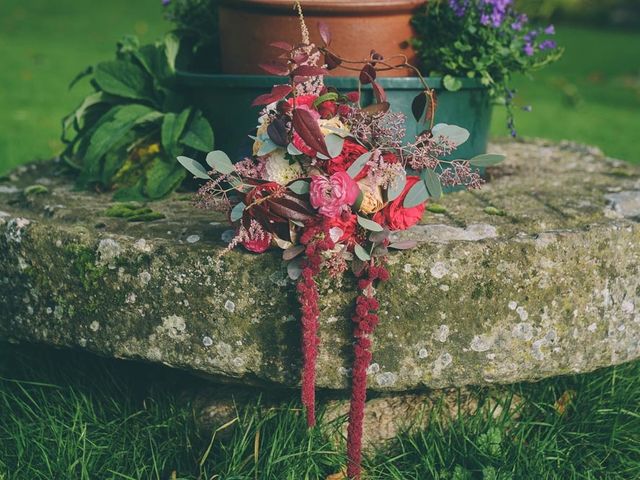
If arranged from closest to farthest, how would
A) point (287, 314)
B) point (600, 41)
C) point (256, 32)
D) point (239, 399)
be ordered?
point (287, 314) → point (239, 399) → point (256, 32) → point (600, 41)

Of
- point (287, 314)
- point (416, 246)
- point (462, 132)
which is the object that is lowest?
point (287, 314)

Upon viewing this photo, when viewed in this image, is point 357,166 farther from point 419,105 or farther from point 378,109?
point 419,105

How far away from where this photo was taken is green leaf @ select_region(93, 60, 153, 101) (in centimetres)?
332

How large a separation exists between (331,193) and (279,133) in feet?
0.78

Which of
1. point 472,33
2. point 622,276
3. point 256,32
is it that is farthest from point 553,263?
point 256,32

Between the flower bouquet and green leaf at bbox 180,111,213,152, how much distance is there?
Result: 2.01ft

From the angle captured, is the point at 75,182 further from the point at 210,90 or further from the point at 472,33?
the point at 472,33

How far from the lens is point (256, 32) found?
2.95 meters

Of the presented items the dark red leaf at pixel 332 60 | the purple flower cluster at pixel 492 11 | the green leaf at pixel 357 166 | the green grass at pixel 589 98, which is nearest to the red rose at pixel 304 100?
the dark red leaf at pixel 332 60

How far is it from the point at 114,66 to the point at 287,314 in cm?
157

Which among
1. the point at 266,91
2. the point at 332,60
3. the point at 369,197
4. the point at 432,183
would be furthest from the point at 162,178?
the point at 432,183

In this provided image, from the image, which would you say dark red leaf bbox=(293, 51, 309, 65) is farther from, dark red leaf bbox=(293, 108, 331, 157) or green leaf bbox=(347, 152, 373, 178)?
green leaf bbox=(347, 152, 373, 178)

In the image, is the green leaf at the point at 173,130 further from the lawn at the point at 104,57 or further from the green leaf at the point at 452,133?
the lawn at the point at 104,57

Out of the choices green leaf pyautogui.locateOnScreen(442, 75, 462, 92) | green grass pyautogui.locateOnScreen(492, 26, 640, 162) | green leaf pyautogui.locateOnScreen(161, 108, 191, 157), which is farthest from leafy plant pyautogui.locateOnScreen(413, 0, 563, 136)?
green grass pyautogui.locateOnScreen(492, 26, 640, 162)
